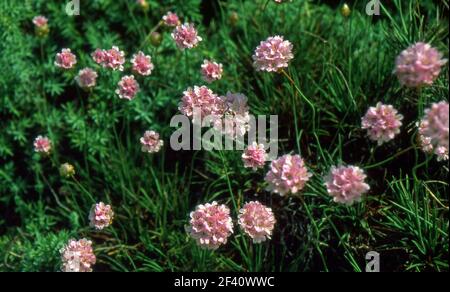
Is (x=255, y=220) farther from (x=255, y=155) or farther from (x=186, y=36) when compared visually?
(x=186, y=36)

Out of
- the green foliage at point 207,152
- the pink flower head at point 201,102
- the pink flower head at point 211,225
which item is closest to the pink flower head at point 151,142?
the green foliage at point 207,152

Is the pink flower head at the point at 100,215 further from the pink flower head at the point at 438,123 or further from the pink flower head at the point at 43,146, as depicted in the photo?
the pink flower head at the point at 438,123

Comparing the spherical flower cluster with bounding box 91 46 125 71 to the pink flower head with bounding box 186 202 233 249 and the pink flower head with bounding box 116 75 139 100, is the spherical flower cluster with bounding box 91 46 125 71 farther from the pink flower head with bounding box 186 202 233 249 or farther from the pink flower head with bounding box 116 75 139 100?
the pink flower head with bounding box 186 202 233 249

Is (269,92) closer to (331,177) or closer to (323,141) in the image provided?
(323,141)

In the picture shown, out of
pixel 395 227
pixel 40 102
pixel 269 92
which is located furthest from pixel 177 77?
pixel 395 227

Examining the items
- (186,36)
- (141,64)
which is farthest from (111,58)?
(186,36)

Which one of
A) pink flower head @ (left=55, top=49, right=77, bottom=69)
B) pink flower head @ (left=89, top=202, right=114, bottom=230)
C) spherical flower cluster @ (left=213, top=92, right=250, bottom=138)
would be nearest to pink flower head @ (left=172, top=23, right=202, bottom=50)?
spherical flower cluster @ (left=213, top=92, right=250, bottom=138)
